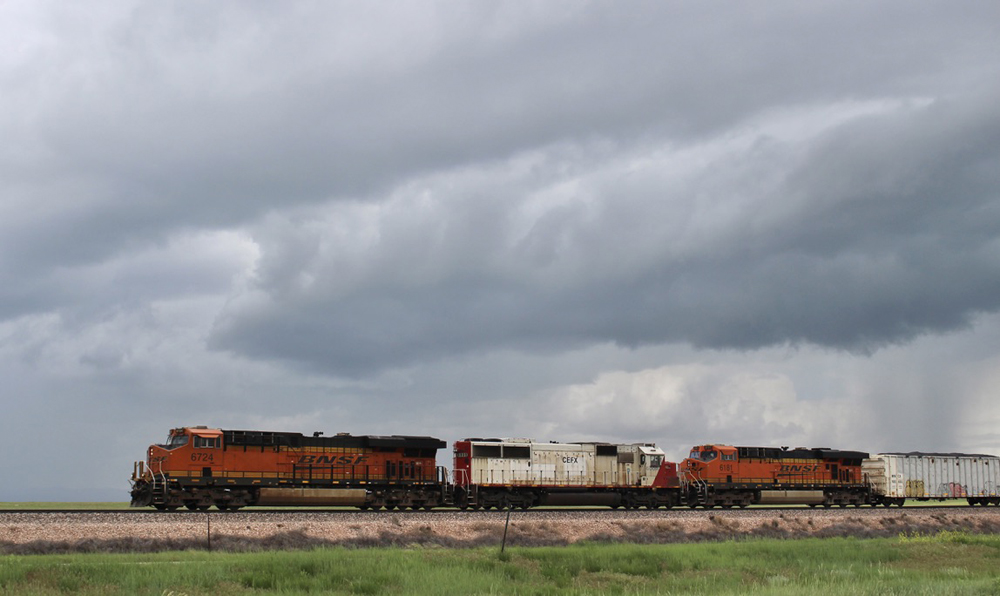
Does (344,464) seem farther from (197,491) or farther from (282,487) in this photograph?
(197,491)

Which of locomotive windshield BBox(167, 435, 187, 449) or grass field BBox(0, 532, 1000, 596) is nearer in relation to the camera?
grass field BBox(0, 532, 1000, 596)

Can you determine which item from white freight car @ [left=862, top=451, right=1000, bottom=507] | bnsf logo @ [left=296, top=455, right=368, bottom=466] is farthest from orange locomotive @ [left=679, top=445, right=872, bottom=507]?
bnsf logo @ [left=296, top=455, right=368, bottom=466]

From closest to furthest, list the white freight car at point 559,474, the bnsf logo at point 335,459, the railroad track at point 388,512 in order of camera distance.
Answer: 1. the railroad track at point 388,512
2. the bnsf logo at point 335,459
3. the white freight car at point 559,474

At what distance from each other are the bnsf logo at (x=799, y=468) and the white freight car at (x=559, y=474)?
7.62 meters

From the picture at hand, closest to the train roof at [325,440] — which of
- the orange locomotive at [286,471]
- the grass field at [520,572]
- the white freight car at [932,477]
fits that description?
the orange locomotive at [286,471]

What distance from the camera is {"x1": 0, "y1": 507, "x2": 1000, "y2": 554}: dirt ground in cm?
2562

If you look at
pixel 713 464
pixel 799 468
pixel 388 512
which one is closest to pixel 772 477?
pixel 799 468

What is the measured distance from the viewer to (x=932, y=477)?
53.4 m

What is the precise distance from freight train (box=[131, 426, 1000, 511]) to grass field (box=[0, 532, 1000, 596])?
7717mm

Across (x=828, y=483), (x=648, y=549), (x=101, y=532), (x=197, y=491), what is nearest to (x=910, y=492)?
(x=828, y=483)

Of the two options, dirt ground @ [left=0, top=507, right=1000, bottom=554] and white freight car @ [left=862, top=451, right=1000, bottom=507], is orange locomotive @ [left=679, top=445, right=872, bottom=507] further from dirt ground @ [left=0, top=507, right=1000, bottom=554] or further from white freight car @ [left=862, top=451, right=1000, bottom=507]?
dirt ground @ [left=0, top=507, right=1000, bottom=554]

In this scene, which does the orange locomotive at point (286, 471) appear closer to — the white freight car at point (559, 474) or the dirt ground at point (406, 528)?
the white freight car at point (559, 474)

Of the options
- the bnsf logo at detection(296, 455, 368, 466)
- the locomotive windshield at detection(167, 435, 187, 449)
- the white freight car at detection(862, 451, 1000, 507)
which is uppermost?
the locomotive windshield at detection(167, 435, 187, 449)

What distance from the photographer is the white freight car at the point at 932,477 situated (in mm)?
51188
